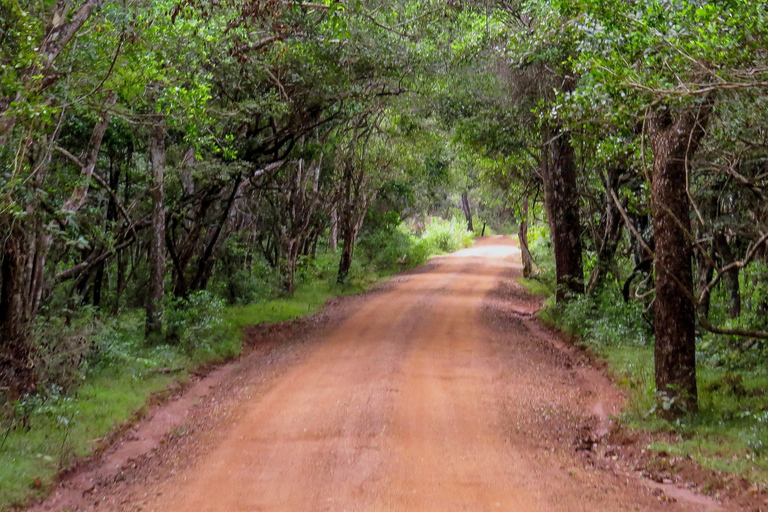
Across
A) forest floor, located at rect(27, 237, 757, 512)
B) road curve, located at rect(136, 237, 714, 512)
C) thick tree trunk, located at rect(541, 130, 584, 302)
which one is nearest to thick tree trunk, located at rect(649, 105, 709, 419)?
forest floor, located at rect(27, 237, 757, 512)

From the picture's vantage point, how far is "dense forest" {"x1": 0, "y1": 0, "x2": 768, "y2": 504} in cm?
755

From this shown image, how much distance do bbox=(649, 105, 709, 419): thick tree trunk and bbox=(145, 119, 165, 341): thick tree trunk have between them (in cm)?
863

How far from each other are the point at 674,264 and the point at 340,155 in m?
15.9

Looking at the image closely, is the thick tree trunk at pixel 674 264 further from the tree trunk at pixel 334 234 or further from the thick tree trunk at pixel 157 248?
the tree trunk at pixel 334 234

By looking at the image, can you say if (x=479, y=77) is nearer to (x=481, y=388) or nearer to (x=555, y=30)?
(x=555, y=30)

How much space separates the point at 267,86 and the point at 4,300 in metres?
8.65

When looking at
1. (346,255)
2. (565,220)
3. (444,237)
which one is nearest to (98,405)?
(565,220)

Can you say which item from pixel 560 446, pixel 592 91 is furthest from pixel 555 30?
pixel 560 446

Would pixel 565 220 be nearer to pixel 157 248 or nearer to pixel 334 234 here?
pixel 157 248

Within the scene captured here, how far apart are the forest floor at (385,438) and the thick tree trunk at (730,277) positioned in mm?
3149

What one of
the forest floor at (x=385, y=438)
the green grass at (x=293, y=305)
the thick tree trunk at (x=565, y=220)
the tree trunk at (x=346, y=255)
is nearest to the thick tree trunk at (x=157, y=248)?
the forest floor at (x=385, y=438)

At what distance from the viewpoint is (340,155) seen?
22859 millimetres

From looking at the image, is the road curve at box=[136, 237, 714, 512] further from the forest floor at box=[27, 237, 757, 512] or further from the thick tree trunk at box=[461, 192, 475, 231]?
the thick tree trunk at box=[461, 192, 475, 231]

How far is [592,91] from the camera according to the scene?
309 inches
